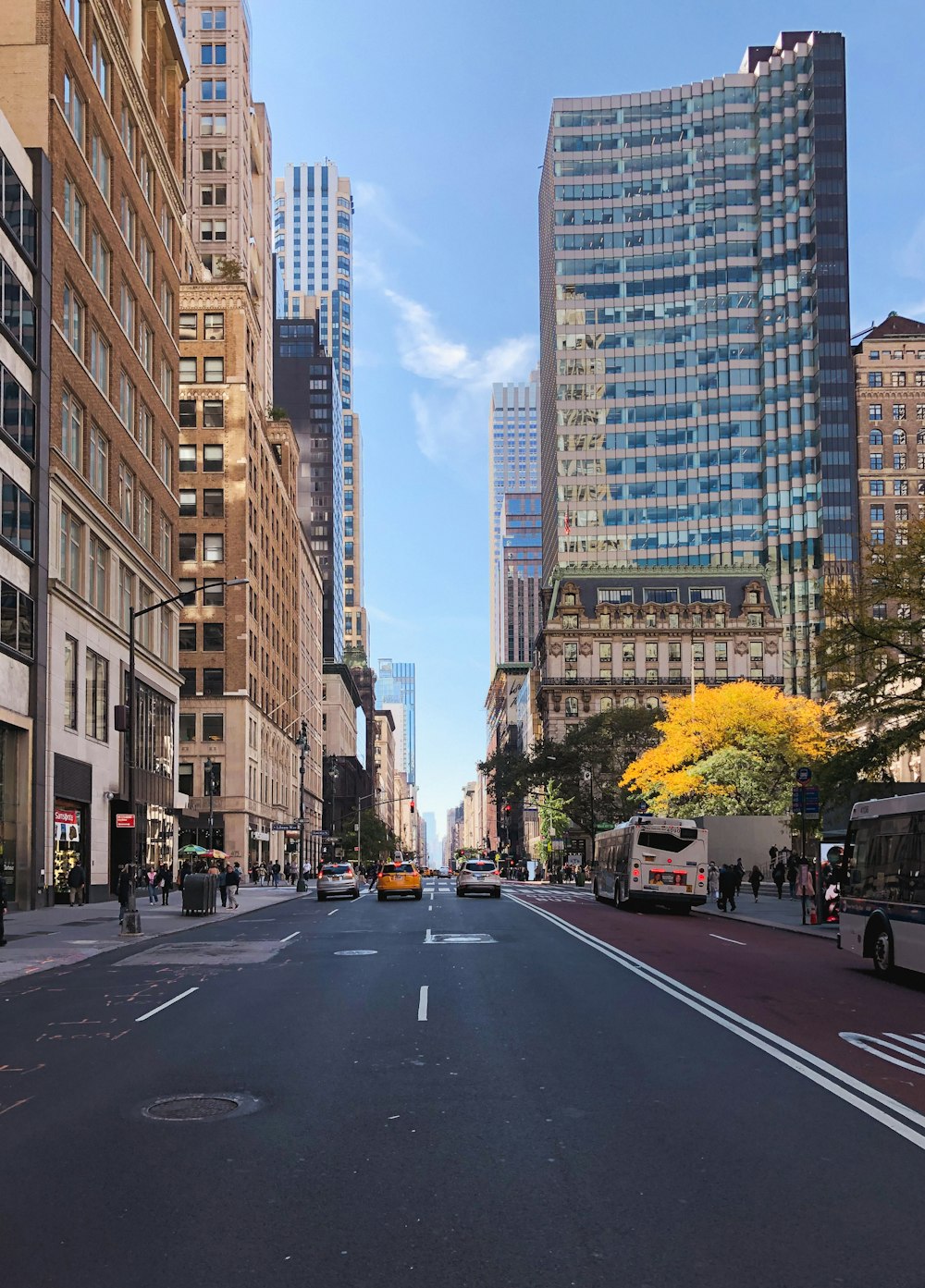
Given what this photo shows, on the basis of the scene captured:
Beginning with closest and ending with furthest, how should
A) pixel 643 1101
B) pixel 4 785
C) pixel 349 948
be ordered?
1. pixel 643 1101
2. pixel 349 948
3. pixel 4 785

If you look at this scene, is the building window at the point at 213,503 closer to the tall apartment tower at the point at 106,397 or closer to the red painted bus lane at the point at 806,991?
the tall apartment tower at the point at 106,397

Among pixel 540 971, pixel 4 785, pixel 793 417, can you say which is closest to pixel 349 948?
pixel 540 971

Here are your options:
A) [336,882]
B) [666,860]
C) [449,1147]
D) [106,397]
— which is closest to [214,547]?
[336,882]

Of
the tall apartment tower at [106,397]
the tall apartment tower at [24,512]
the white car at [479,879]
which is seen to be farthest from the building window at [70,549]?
the white car at [479,879]

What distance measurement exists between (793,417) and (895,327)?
27795mm

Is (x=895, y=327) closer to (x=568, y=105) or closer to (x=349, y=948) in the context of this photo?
(x=568, y=105)

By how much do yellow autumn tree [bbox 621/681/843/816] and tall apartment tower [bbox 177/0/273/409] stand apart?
5126 cm

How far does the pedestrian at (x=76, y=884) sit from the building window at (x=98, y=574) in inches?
388

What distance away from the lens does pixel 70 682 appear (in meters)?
42.8

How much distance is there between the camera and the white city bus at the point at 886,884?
18.1m

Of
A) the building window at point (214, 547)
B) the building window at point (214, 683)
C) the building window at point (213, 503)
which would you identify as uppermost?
the building window at point (213, 503)

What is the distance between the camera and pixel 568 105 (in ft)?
465

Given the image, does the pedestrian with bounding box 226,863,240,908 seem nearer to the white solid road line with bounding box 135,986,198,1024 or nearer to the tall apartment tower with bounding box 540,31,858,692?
the white solid road line with bounding box 135,986,198,1024

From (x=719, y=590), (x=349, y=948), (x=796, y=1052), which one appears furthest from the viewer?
(x=719, y=590)
